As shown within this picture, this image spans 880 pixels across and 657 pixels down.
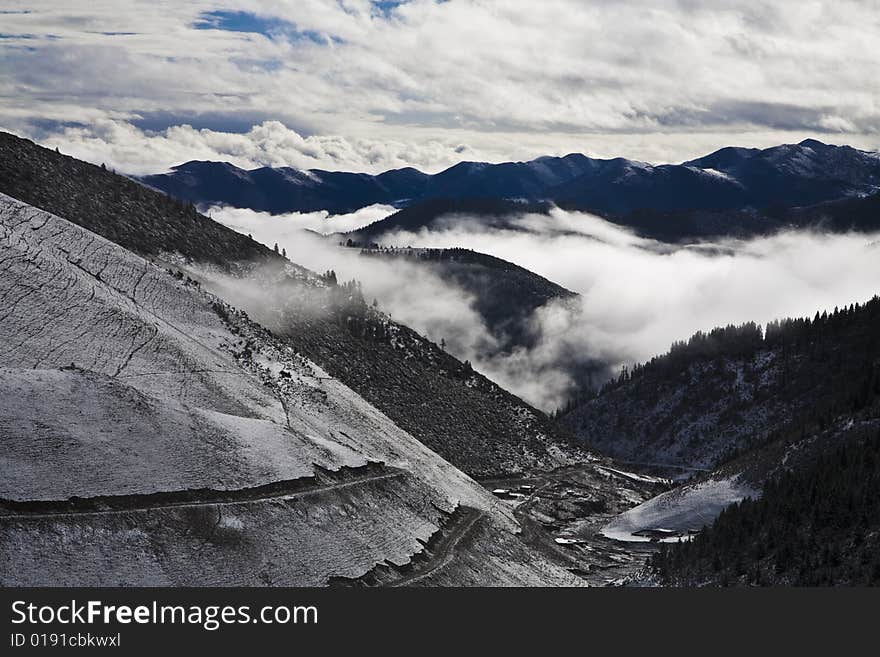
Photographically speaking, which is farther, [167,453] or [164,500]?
[167,453]

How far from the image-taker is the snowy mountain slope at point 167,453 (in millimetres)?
101000

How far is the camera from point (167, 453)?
379 ft

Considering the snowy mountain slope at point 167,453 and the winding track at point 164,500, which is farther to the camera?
the snowy mountain slope at point 167,453

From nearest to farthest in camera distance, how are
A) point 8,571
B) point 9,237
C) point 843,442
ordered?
point 8,571 → point 9,237 → point 843,442

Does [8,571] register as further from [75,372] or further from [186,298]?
[186,298]

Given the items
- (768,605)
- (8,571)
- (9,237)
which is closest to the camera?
(768,605)

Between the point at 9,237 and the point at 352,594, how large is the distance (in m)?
99.9

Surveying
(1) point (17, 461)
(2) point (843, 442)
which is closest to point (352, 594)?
(1) point (17, 461)

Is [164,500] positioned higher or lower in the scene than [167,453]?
lower

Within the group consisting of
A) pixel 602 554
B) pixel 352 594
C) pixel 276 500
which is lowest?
pixel 602 554

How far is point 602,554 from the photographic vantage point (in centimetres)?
18375

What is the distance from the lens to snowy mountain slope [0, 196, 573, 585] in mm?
101000

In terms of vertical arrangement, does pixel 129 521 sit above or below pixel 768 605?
below

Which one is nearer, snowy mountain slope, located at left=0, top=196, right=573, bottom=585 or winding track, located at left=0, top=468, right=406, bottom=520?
winding track, located at left=0, top=468, right=406, bottom=520
